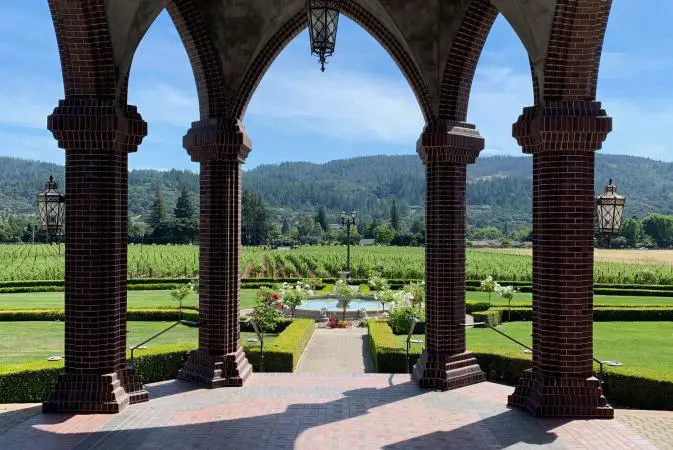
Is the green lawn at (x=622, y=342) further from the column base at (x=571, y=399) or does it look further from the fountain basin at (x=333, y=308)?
the fountain basin at (x=333, y=308)

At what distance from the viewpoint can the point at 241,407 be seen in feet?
24.6

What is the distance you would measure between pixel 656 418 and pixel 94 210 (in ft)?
26.1

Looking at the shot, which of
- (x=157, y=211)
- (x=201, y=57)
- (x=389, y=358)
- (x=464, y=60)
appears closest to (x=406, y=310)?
(x=389, y=358)

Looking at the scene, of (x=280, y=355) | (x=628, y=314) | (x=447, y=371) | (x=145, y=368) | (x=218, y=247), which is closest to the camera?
(x=447, y=371)

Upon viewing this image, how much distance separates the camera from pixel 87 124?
687 centimetres

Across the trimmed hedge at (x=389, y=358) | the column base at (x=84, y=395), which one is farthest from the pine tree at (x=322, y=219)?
the column base at (x=84, y=395)

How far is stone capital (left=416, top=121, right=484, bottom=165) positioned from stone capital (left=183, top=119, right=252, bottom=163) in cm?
279

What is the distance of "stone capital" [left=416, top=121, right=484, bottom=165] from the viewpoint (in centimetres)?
877

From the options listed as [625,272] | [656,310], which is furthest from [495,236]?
[656,310]

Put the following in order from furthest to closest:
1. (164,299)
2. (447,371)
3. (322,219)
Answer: (322,219), (164,299), (447,371)

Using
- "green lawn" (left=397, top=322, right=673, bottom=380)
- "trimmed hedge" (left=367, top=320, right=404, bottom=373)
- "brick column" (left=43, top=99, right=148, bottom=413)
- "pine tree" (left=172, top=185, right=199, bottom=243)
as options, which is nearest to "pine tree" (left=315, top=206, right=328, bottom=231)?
"pine tree" (left=172, top=185, right=199, bottom=243)

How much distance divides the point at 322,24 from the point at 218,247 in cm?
408

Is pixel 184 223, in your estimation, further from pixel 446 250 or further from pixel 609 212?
pixel 609 212

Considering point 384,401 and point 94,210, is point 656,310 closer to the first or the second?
point 384,401
